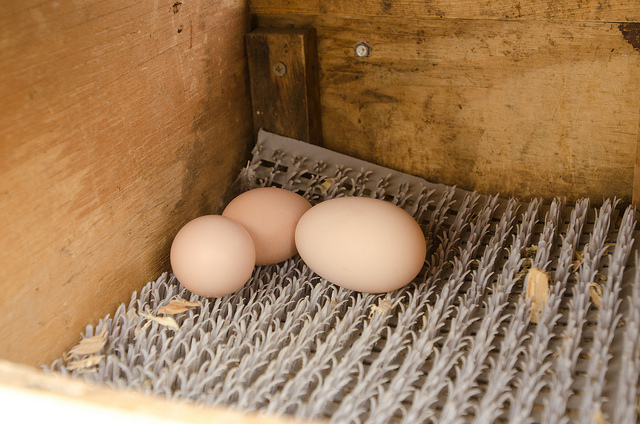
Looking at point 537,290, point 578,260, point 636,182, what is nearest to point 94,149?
point 537,290

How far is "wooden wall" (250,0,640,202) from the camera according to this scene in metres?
1.20

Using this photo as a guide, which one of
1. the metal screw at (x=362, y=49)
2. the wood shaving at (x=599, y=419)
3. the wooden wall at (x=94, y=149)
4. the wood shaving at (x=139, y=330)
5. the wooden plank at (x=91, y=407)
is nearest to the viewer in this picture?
the wooden plank at (x=91, y=407)

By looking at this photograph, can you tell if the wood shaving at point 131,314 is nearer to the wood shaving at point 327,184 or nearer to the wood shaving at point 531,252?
the wood shaving at point 327,184

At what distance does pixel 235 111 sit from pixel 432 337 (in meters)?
0.74

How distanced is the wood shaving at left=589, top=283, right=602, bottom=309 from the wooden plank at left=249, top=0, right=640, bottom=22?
1.69ft

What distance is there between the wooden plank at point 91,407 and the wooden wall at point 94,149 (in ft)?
1.02

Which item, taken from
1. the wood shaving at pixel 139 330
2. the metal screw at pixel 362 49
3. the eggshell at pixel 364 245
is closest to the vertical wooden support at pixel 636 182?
the eggshell at pixel 364 245

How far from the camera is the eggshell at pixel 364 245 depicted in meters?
1.02

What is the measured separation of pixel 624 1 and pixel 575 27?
0.31ft

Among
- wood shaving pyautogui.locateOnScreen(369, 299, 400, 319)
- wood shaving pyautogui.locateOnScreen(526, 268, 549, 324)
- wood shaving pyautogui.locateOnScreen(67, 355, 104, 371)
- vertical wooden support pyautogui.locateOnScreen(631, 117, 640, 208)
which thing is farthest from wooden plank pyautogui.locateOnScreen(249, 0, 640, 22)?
wood shaving pyautogui.locateOnScreen(67, 355, 104, 371)

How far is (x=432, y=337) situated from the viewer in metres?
0.95

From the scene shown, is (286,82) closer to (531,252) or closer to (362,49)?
(362,49)

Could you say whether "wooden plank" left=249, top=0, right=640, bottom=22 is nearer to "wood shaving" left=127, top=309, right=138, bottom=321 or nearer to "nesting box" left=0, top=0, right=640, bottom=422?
"nesting box" left=0, top=0, right=640, bottom=422

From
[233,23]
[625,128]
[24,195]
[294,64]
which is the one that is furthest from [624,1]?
[24,195]
